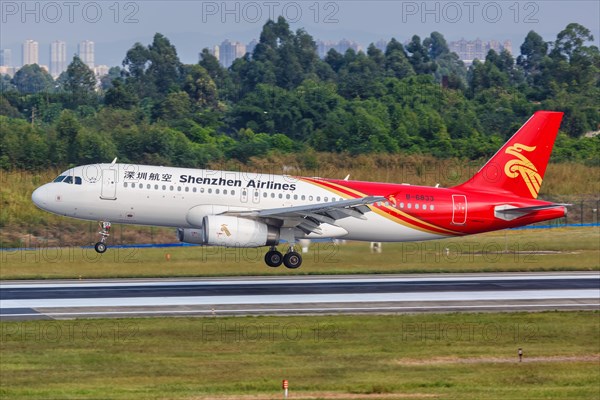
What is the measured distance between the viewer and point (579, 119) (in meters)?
109

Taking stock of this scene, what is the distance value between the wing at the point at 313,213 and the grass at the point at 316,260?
22.1 ft

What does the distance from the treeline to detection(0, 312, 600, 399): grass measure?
41.7 metres

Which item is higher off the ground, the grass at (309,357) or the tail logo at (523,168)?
the tail logo at (523,168)

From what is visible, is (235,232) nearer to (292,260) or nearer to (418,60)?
(292,260)

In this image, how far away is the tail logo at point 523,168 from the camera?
179ft

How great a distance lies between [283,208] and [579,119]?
65498 millimetres

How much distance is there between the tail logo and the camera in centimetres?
5462

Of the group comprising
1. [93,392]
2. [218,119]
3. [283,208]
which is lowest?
[93,392]

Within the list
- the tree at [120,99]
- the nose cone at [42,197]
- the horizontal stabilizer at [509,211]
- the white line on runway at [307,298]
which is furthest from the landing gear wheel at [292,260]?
the tree at [120,99]

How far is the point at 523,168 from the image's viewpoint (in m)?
54.7

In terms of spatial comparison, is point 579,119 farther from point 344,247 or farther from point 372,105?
point 344,247

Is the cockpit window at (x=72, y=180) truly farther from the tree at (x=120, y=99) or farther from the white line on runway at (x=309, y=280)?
the tree at (x=120, y=99)

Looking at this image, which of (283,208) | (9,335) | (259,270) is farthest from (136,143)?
(9,335)

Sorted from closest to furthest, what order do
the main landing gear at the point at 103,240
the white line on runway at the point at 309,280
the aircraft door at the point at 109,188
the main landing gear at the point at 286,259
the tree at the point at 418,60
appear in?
the aircraft door at the point at 109,188
the main landing gear at the point at 103,240
the main landing gear at the point at 286,259
the white line on runway at the point at 309,280
the tree at the point at 418,60
